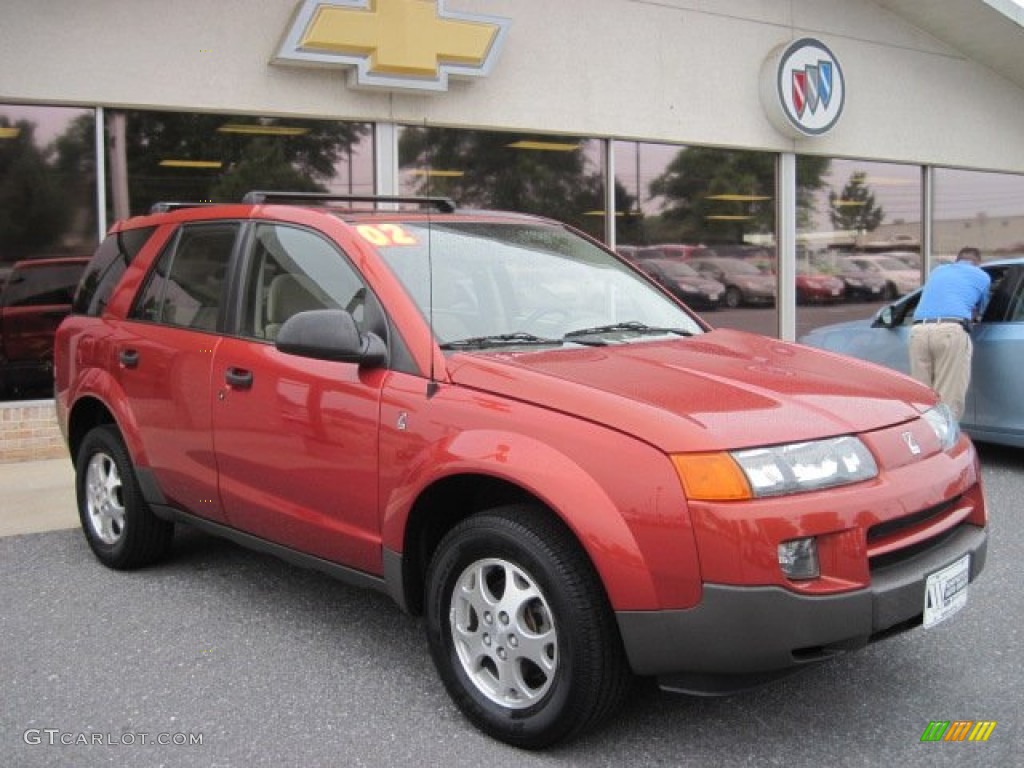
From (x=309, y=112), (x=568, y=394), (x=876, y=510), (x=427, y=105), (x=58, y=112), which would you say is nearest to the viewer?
(x=876, y=510)

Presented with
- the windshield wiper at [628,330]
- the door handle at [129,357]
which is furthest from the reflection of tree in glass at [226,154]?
the windshield wiper at [628,330]

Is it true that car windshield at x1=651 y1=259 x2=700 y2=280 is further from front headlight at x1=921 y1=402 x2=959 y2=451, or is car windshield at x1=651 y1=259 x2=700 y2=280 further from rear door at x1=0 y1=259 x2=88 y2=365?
front headlight at x1=921 y1=402 x2=959 y2=451

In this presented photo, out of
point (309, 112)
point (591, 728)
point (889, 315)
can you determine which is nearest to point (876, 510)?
point (591, 728)

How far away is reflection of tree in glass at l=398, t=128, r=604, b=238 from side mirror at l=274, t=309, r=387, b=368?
236 inches

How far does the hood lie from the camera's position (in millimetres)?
2928

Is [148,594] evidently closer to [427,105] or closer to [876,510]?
[876,510]

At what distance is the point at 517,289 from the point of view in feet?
13.1

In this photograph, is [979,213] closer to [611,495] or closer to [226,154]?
[226,154]

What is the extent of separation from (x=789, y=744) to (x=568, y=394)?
4.25 ft

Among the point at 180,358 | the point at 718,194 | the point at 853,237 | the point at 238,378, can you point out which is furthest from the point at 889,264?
the point at 238,378

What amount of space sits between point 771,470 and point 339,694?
1.75 meters

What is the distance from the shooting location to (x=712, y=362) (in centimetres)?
360

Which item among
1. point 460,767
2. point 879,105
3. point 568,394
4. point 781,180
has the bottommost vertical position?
point 460,767

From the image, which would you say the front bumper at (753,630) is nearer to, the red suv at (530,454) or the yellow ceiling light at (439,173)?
the red suv at (530,454)
